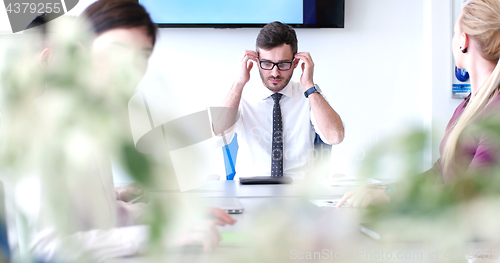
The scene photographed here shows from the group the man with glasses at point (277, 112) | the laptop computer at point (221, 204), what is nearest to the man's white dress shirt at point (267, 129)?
the man with glasses at point (277, 112)

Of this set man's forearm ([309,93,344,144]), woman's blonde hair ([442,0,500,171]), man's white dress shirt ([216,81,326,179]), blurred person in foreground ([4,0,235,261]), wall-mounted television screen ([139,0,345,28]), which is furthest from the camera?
wall-mounted television screen ([139,0,345,28])

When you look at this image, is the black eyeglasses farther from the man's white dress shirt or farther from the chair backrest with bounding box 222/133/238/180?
the chair backrest with bounding box 222/133/238/180

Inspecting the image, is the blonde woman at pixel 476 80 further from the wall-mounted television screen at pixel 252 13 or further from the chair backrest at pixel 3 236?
the wall-mounted television screen at pixel 252 13

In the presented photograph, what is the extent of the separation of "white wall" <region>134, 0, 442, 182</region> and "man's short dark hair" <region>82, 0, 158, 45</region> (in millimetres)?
2315

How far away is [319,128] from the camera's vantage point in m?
1.94

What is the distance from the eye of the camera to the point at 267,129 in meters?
2.08

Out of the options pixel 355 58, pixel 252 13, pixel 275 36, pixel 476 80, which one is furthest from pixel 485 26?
pixel 252 13

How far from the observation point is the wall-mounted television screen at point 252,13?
2.49 m

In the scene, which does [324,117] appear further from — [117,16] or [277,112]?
[117,16]

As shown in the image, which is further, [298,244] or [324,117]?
[324,117]

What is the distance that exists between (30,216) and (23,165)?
17mm

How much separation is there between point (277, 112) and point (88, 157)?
193 cm

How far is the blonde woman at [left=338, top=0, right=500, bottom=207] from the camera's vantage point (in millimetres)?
119

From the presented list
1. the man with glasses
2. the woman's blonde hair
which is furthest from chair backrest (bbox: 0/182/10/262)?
the man with glasses
